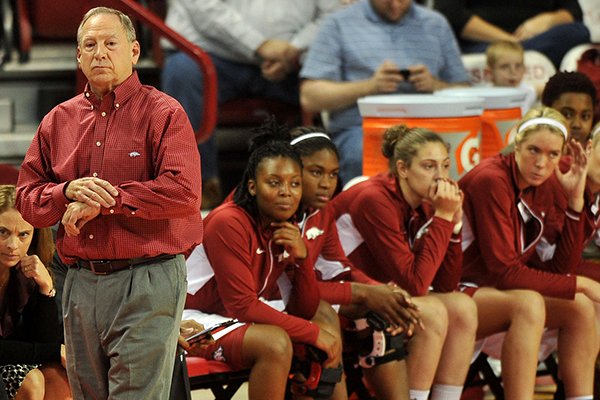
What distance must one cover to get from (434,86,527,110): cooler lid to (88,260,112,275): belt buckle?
9.99 feet

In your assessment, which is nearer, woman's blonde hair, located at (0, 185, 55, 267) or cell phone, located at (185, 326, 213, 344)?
woman's blonde hair, located at (0, 185, 55, 267)

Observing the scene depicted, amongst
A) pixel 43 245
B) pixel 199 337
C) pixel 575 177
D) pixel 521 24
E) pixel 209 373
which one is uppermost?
pixel 521 24

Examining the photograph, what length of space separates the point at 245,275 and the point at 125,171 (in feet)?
3.46

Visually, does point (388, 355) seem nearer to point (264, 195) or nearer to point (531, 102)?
point (264, 195)

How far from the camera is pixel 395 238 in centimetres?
500

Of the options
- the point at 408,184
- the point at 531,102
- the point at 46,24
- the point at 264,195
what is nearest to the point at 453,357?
the point at 408,184

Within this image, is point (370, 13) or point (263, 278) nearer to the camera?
point (263, 278)

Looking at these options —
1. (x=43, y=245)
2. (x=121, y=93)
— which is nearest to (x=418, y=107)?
(x=43, y=245)

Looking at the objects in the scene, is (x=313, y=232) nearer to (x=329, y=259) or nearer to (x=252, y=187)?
(x=329, y=259)

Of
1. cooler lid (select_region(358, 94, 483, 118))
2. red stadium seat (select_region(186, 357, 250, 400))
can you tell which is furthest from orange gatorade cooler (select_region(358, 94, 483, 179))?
red stadium seat (select_region(186, 357, 250, 400))

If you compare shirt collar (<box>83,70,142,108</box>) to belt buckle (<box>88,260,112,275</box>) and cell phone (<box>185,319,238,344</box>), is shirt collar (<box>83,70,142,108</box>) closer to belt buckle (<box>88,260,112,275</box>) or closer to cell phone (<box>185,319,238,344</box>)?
belt buckle (<box>88,260,112,275</box>)

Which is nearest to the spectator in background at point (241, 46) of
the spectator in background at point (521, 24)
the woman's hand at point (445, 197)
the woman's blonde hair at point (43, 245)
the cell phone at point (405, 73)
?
the cell phone at point (405, 73)

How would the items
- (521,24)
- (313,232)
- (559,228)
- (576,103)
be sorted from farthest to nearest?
(521,24) < (576,103) < (559,228) < (313,232)

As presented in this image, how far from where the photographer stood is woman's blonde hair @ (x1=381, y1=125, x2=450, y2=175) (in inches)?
198
